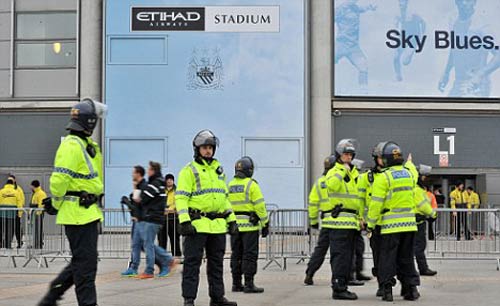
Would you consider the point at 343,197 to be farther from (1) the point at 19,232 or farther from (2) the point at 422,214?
(1) the point at 19,232

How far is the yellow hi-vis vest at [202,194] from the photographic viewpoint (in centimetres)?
946

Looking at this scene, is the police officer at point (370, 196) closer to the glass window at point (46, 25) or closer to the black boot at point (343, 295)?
the black boot at point (343, 295)

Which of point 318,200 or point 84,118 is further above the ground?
point 84,118

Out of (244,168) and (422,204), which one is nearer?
(244,168)

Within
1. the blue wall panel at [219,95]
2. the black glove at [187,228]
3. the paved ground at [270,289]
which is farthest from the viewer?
the blue wall panel at [219,95]

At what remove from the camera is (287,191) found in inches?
1044

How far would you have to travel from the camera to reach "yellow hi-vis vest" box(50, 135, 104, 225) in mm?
7867

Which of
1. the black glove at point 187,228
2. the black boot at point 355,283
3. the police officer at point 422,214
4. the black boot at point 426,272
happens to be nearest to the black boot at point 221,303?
the black glove at point 187,228

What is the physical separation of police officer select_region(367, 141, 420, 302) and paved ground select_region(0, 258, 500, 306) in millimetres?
337

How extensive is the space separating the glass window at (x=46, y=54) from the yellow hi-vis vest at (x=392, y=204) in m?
18.5

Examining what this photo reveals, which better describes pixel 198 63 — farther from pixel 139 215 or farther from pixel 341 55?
pixel 139 215

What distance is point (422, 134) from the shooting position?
89.7 feet

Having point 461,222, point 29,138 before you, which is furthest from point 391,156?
point 29,138

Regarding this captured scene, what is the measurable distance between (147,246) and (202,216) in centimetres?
449
